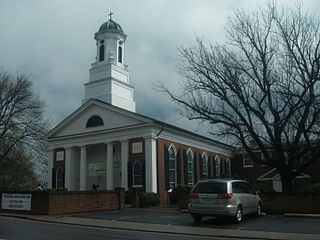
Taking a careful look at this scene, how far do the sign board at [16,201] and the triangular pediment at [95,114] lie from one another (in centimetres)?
1629

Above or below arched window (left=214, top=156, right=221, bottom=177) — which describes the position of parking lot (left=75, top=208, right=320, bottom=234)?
below

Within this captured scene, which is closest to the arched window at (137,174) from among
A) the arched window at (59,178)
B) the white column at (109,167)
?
the white column at (109,167)

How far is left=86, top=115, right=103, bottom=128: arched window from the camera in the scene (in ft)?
153

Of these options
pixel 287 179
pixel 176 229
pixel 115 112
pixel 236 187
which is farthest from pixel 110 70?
pixel 176 229

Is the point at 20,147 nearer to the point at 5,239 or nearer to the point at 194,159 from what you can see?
the point at 194,159

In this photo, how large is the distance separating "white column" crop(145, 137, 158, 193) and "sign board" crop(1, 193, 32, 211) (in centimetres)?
1476

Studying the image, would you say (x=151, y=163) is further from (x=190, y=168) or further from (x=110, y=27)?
(x=110, y=27)

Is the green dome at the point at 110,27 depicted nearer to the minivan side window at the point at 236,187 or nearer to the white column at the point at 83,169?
the white column at the point at 83,169

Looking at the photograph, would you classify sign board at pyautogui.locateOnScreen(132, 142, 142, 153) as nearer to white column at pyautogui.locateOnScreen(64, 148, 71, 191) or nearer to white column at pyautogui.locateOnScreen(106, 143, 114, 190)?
white column at pyautogui.locateOnScreen(106, 143, 114, 190)

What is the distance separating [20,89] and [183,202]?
24.7 m

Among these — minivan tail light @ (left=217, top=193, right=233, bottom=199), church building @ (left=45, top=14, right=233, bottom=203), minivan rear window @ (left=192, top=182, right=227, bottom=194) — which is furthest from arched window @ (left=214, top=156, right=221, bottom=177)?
minivan tail light @ (left=217, top=193, right=233, bottom=199)

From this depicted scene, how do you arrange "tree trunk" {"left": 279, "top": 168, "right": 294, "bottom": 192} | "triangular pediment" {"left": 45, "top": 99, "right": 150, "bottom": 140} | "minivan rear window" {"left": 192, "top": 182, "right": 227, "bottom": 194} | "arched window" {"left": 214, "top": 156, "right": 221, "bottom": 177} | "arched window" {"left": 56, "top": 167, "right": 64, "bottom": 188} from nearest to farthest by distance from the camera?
"minivan rear window" {"left": 192, "top": 182, "right": 227, "bottom": 194} < "tree trunk" {"left": 279, "top": 168, "right": 294, "bottom": 192} < "triangular pediment" {"left": 45, "top": 99, "right": 150, "bottom": 140} < "arched window" {"left": 56, "top": 167, "right": 64, "bottom": 188} < "arched window" {"left": 214, "top": 156, "right": 221, "bottom": 177}

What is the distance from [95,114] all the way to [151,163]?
9.33 m

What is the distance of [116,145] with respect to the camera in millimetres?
46562
